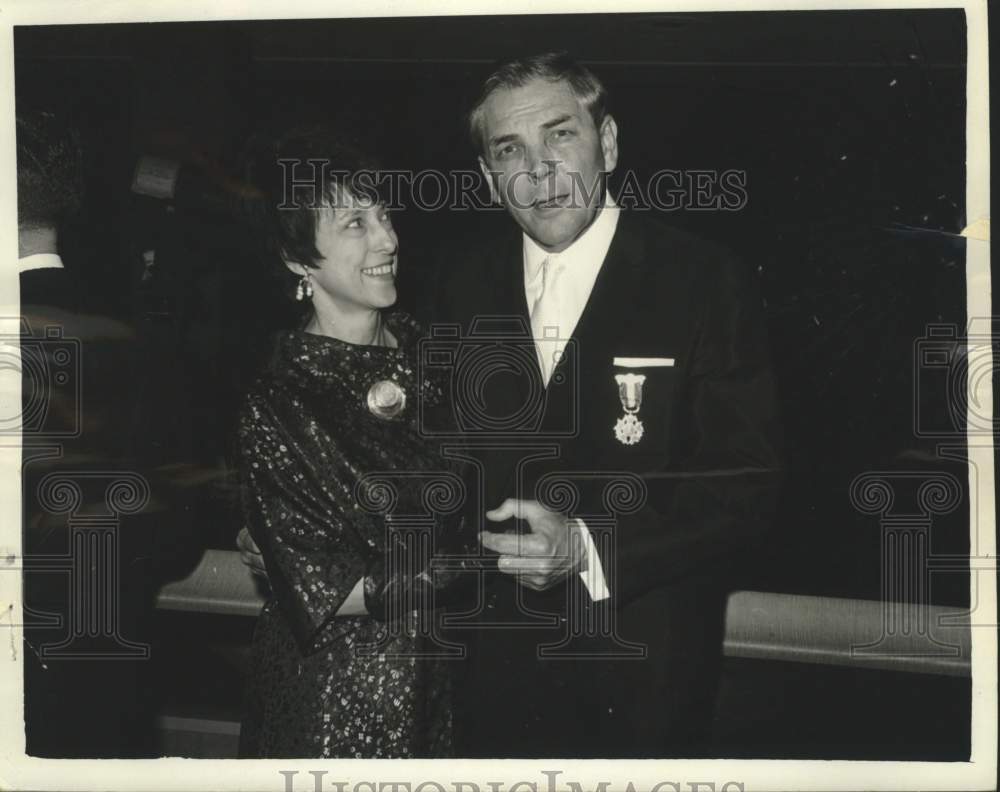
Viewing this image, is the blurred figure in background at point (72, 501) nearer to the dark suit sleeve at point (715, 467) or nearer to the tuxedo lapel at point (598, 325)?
the tuxedo lapel at point (598, 325)

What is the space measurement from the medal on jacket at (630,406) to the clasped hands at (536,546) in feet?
0.50

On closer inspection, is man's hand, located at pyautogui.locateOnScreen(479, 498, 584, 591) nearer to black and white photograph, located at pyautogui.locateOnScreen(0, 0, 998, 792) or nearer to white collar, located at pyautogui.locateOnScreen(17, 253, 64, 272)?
black and white photograph, located at pyautogui.locateOnScreen(0, 0, 998, 792)

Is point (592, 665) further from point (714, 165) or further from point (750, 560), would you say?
point (714, 165)

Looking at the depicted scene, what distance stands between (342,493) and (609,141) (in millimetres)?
651

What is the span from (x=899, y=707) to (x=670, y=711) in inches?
13.9

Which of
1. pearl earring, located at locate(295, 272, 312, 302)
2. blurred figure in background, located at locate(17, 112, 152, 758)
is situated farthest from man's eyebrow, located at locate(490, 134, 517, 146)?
blurred figure in background, located at locate(17, 112, 152, 758)

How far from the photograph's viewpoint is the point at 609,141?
4.92 ft

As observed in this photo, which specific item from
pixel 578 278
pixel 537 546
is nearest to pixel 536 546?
pixel 537 546

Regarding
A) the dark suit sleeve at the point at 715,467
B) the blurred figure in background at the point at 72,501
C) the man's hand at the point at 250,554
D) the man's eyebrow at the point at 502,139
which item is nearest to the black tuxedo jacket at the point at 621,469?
the dark suit sleeve at the point at 715,467

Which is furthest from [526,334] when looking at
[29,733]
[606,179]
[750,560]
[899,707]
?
[29,733]

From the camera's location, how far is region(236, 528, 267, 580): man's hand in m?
1.50

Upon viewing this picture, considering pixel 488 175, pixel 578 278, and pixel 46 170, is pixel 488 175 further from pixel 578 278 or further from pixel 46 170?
pixel 46 170

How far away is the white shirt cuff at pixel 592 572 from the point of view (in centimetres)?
149

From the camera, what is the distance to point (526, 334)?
4.97ft
